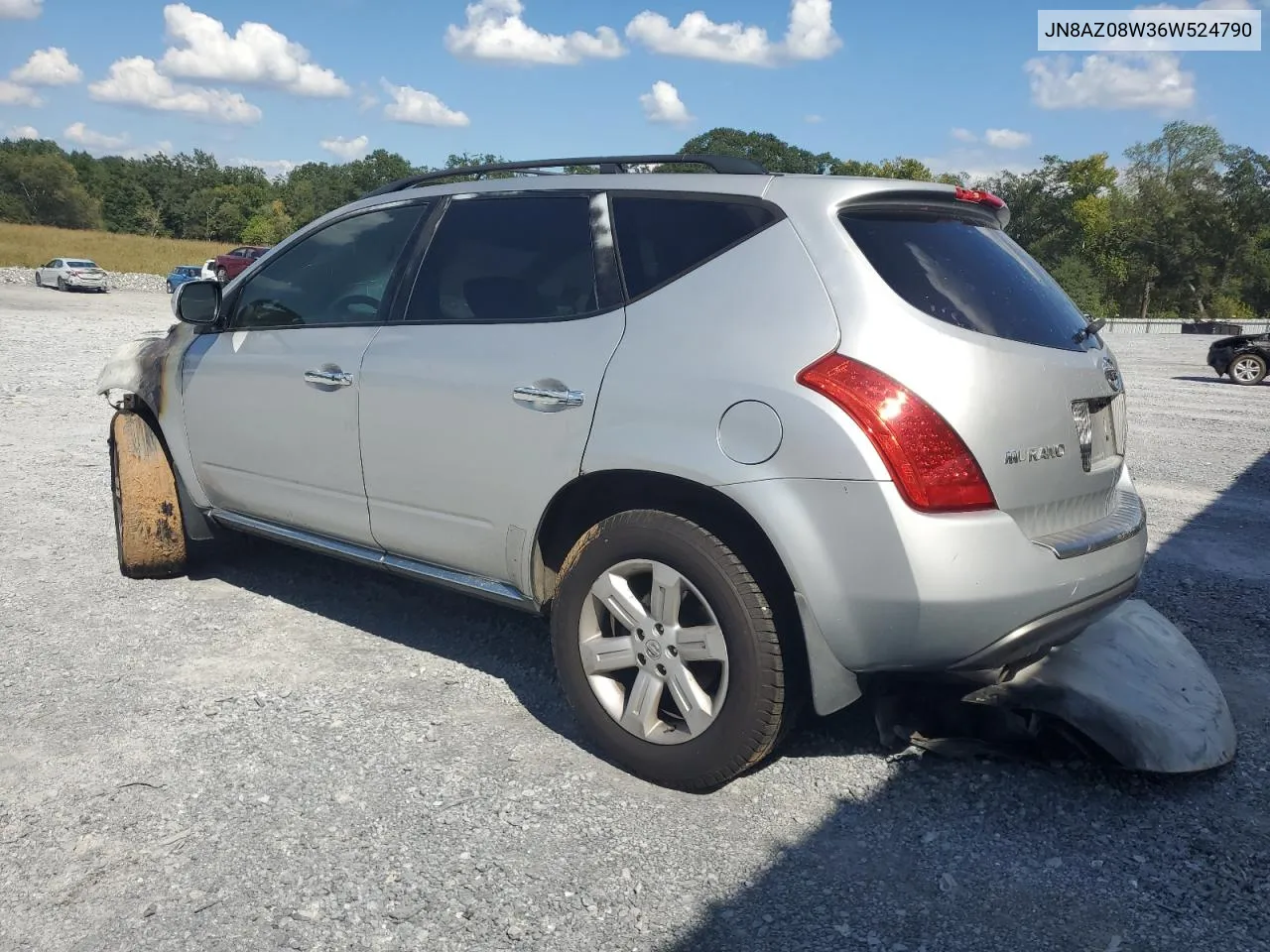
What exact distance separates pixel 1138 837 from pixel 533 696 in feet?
6.67

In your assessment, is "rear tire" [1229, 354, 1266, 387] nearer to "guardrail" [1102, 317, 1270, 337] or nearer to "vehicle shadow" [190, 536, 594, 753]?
"vehicle shadow" [190, 536, 594, 753]

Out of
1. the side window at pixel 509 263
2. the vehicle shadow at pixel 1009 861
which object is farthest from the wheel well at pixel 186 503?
the vehicle shadow at pixel 1009 861

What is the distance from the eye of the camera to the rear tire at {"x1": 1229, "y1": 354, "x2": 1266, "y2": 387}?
1777 cm

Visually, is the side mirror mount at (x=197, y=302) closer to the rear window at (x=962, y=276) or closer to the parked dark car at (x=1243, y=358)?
the rear window at (x=962, y=276)

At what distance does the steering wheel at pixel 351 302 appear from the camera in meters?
4.03

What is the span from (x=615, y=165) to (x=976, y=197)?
1232 mm

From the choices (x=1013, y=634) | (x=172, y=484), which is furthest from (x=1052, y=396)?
(x=172, y=484)

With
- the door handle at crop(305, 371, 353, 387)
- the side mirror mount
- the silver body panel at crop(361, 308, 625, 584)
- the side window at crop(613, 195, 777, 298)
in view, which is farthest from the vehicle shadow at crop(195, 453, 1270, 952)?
the side mirror mount

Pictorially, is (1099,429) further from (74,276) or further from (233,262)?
(74,276)

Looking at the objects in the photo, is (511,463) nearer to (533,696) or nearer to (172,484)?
(533,696)

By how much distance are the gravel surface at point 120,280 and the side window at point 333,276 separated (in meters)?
42.9

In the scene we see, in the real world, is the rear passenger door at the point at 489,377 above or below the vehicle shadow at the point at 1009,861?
above

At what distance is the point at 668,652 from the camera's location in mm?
3066

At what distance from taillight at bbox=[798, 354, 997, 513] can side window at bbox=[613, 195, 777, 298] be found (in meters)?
0.66
